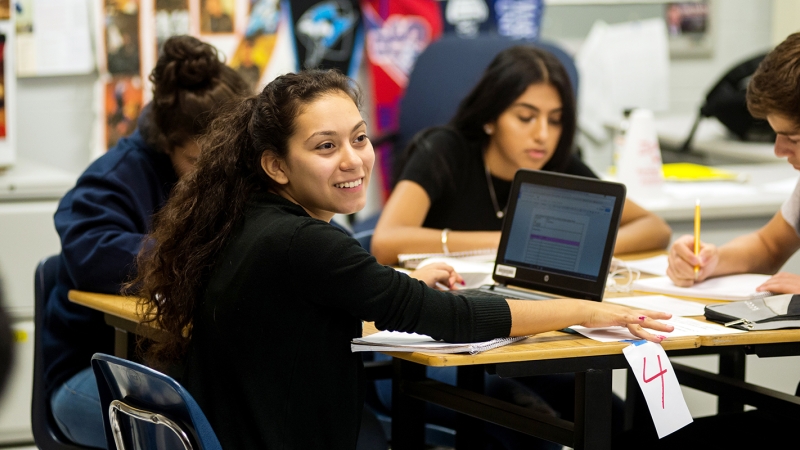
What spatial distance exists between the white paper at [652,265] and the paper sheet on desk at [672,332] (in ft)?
1.62

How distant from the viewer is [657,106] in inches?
168

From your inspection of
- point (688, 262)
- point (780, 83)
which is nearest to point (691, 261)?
point (688, 262)

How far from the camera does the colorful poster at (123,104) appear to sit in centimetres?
354

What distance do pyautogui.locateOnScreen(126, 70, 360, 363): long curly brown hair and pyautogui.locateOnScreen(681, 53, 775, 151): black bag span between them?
8.42 feet

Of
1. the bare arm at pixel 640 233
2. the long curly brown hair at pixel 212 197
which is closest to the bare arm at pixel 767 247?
the bare arm at pixel 640 233

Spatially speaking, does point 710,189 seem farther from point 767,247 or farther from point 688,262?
point 688,262

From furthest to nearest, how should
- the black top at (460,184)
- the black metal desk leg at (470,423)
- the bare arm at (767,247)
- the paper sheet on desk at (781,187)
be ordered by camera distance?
1. the paper sheet on desk at (781,187)
2. the black top at (460,184)
3. the bare arm at (767,247)
4. the black metal desk leg at (470,423)

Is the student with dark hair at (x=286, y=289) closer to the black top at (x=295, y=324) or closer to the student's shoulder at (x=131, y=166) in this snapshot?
the black top at (x=295, y=324)

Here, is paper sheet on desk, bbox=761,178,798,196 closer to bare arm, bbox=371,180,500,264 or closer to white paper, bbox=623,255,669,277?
white paper, bbox=623,255,669,277

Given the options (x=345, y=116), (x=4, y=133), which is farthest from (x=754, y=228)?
(x=4, y=133)

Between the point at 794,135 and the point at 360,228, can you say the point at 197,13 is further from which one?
the point at 794,135

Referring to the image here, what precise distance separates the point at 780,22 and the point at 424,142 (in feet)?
8.56

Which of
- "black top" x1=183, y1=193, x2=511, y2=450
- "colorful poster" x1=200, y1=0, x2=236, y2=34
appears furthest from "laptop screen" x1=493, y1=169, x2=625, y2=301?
"colorful poster" x1=200, y1=0, x2=236, y2=34

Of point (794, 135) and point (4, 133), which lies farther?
point (4, 133)
